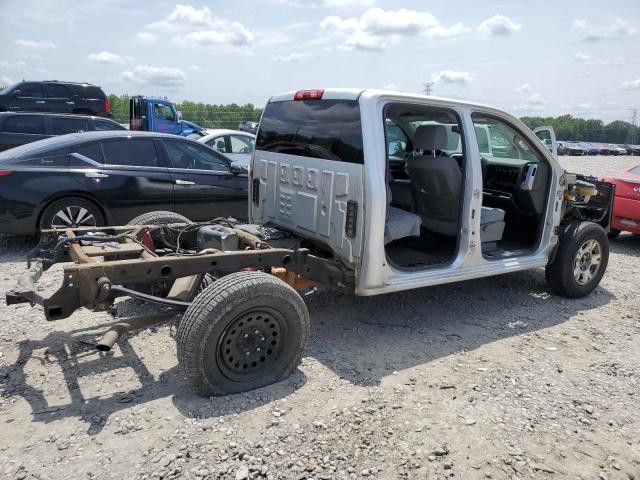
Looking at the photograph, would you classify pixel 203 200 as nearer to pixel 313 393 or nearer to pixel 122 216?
pixel 122 216

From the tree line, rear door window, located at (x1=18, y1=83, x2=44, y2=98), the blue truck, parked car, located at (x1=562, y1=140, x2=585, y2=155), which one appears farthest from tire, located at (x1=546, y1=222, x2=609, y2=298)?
the tree line

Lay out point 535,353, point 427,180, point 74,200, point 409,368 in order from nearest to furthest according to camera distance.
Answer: point 409,368 → point 535,353 → point 427,180 → point 74,200

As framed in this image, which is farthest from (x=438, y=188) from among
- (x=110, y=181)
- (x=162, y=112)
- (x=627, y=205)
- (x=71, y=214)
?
(x=162, y=112)

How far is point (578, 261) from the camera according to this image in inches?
221

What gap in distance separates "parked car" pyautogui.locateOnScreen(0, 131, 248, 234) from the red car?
5.69 meters

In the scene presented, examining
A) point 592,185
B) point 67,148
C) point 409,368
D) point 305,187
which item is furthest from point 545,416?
point 67,148

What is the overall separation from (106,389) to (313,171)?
85.1 inches

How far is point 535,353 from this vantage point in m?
4.34

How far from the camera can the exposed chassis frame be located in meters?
3.26

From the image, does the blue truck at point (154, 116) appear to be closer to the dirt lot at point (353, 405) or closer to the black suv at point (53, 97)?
the black suv at point (53, 97)

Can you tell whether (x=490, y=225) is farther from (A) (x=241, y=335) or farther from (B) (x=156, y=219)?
(B) (x=156, y=219)

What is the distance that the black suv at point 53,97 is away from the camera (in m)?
16.4

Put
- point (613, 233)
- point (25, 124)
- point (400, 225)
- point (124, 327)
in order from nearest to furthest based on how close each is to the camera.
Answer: point (124, 327), point (400, 225), point (613, 233), point (25, 124)

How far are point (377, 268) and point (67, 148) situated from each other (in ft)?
14.7
